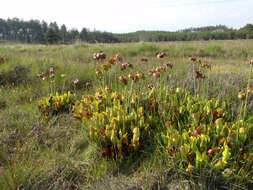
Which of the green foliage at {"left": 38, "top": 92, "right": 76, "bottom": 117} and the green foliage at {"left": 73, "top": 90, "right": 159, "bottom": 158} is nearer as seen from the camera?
the green foliage at {"left": 73, "top": 90, "right": 159, "bottom": 158}

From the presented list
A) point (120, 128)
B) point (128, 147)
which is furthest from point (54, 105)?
point (128, 147)

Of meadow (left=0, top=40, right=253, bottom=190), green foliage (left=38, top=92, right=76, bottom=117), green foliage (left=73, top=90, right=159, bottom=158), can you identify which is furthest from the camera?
green foliage (left=38, top=92, right=76, bottom=117)

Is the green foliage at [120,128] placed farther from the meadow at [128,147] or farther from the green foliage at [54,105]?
the green foliage at [54,105]

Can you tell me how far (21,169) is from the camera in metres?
1.67

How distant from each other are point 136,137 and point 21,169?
108cm

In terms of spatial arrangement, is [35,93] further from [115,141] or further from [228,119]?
[228,119]

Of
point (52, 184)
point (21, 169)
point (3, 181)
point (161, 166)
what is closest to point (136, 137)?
point (161, 166)

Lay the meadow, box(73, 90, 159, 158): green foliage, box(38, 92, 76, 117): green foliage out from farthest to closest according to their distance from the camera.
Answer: box(38, 92, 76, 117): green foliage
box(73, 90, 159, 158): green foliage
the meadow

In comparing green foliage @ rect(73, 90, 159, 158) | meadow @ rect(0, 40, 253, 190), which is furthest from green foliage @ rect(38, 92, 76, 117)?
green foliage @ rect(73, 90, 159, 158)

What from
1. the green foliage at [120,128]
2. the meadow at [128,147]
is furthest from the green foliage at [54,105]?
the green foliage at [120,128]

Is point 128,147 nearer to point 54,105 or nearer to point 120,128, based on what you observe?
point 120,128

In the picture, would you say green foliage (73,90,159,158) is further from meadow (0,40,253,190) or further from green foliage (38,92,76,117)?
green foliage (38,92,76,117)

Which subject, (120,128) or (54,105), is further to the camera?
(54,105)

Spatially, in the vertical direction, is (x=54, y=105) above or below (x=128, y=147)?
above
